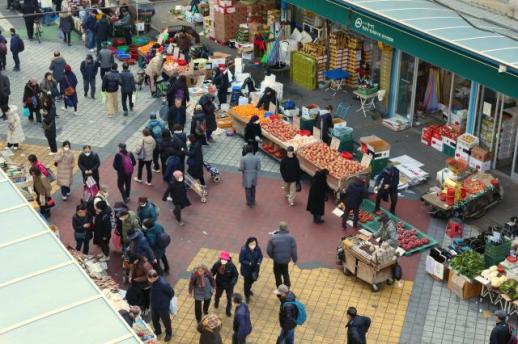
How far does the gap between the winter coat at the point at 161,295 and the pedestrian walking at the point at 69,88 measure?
11.7 metres

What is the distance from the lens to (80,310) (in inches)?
458

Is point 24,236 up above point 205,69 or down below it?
above

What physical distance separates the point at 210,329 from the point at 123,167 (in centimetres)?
694

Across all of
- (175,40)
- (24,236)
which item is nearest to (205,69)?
(175,40)

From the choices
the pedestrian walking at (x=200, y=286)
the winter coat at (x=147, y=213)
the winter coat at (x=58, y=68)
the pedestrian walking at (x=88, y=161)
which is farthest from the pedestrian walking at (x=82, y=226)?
the winter coat at (x=58, y=68)

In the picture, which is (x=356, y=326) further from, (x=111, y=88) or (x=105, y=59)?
(x=105, y=59)

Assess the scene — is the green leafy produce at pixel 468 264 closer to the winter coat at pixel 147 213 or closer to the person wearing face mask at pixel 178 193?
the person wearing face mask at pixel 178 193

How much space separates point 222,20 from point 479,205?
1452 cm

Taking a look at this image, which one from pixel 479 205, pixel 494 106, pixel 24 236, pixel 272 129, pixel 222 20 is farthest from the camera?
pixel 222 20

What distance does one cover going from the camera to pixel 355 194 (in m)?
19.5

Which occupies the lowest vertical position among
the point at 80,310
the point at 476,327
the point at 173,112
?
the point at 476,327

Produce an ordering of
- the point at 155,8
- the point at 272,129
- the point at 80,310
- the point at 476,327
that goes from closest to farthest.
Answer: the point at 80,310 < the point at 476,327 < the point at 272,129 < the point at 155,8

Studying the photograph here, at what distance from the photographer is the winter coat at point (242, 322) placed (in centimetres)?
1523

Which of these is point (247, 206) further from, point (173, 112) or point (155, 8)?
point (155, 8)
